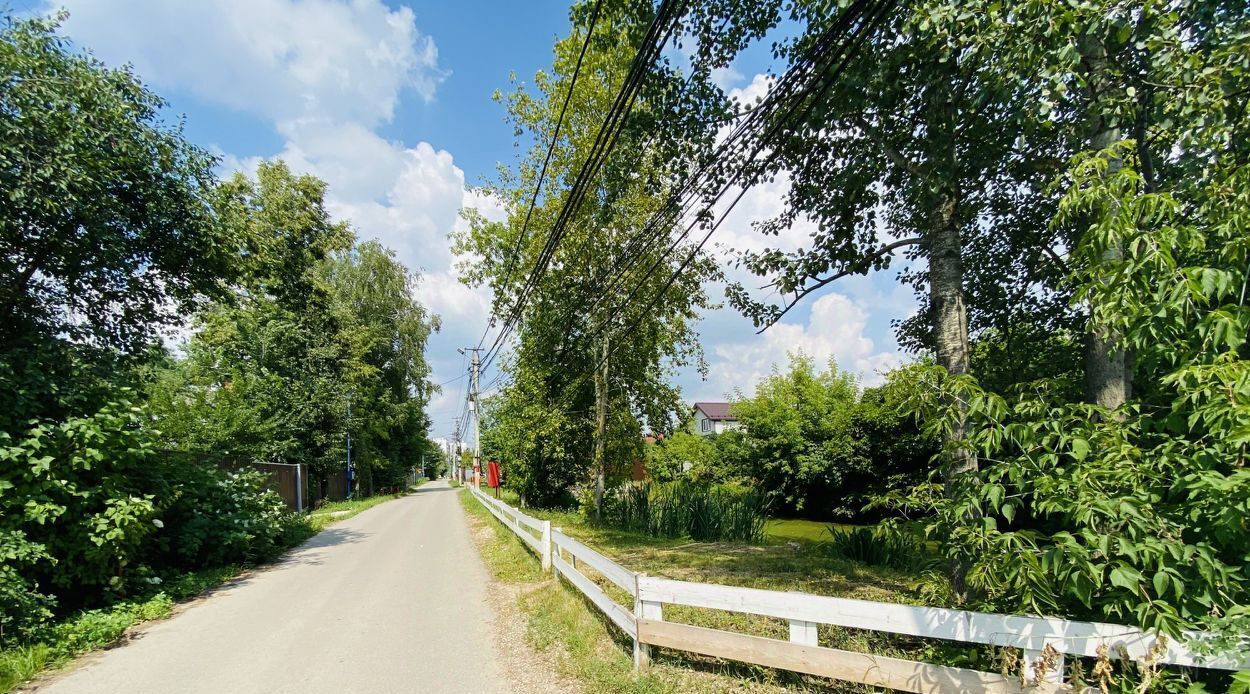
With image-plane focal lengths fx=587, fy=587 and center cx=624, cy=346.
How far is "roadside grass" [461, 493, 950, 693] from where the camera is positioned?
4301 mm

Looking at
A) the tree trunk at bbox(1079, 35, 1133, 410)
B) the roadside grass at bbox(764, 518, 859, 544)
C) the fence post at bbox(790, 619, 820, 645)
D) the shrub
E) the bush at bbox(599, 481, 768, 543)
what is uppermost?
the tree trunk at bbox(1079, 35, 1133, 410)

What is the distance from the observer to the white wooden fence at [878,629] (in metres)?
2.70

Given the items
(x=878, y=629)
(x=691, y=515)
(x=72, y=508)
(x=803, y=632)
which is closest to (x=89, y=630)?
(x=72, y=508)

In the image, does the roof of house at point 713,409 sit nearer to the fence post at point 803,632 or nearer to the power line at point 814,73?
the power line at point 814,73

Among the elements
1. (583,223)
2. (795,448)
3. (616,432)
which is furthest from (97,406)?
(795,448)

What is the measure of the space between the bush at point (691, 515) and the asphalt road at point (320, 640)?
4.64m

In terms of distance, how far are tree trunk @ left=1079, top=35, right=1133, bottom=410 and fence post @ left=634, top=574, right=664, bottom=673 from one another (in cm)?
343

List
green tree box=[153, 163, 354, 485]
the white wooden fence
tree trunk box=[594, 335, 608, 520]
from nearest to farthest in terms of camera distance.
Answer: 1. the white wooden fence
2. tree trunk box=[594, 335, 608, 520]
3. green tree box=[153, 163, 354, 485]

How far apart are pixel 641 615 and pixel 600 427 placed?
1189cm

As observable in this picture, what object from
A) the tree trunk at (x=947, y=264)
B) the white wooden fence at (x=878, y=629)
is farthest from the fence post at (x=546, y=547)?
the tree trunk at (x=947, y=264)

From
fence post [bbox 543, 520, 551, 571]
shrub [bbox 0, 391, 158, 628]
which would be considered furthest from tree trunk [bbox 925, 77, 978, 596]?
shrub [bbox 0, 391, 158, 628]

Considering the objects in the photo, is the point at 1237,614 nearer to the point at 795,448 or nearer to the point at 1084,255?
the point at 1084,255

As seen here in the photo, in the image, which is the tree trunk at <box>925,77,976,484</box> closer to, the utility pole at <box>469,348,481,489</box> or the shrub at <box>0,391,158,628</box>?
the shrub at <box>0,391,158,628</box>

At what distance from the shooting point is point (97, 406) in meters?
7.21
